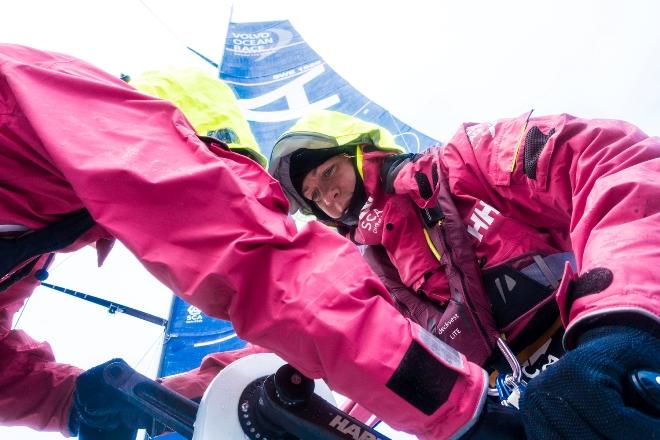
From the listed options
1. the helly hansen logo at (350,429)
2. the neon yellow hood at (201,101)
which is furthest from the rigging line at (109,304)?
the helly hansen logo at (350,429)

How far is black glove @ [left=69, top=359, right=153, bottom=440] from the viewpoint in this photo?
39.6 inches

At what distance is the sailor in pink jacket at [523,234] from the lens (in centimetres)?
60

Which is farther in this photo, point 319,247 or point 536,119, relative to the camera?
point 536,119

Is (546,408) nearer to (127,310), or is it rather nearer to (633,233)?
(633,233)

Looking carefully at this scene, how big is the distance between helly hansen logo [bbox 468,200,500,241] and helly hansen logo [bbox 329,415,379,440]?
38.2 inches

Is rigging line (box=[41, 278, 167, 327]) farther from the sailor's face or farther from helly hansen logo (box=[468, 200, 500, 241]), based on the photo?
helly hansen logo (box=[468, 200, 500, 241])

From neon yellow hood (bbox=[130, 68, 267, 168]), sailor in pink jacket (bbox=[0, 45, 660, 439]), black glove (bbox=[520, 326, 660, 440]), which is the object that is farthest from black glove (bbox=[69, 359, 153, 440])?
black glove (bbox=[520, 326, 660, 440])

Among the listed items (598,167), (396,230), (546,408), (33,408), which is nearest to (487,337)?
(396,230)

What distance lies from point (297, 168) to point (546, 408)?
1.75 meters

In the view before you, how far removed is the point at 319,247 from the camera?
74cm

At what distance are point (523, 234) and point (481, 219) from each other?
161 mm

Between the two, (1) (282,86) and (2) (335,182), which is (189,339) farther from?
(1) (282,86)

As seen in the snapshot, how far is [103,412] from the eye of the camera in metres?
1.02

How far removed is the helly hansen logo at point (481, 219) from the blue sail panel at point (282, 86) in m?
3.84
